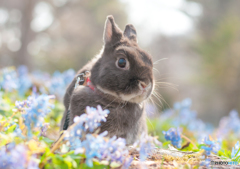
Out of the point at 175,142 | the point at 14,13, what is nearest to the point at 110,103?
the point at 175,142

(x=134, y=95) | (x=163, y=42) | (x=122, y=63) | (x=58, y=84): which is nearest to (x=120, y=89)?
(x=134, y=95)

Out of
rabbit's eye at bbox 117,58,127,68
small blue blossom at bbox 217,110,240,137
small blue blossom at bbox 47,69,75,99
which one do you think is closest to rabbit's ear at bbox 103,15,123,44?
rabbit's eye at bbox 117,58,127,68

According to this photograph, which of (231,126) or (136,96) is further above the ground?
(231,126)

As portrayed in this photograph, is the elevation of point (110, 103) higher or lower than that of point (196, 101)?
lower

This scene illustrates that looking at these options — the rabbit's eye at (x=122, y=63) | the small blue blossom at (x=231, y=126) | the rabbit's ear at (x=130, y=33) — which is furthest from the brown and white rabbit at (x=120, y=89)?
the small blue blossom at (x=231, y=126)

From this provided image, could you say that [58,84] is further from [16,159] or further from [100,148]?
[16,159]

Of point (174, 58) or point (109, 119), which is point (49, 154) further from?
point (174, 58)
